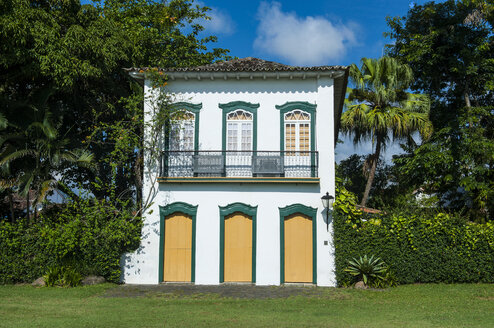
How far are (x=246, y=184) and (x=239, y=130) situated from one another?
1.86 m

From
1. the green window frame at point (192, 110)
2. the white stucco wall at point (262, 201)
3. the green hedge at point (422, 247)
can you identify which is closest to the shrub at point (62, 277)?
the white stucco wall at point (262, 201)

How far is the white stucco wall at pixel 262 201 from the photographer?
1367 centimetres

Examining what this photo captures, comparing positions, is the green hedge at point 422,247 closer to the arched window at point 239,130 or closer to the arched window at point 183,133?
the arched window at point 239,130

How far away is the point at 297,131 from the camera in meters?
14.4

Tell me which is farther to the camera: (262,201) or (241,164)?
(241,164)

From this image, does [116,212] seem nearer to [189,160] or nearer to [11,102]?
[189,160]

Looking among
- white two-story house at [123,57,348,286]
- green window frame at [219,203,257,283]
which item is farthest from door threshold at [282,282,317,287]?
green window frame at [219,203,257,283]

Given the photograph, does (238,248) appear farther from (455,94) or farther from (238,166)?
(455,94)

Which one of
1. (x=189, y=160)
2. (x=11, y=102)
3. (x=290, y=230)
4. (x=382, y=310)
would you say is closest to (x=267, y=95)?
(x=189, y=160)

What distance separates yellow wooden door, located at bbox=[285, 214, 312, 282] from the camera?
13641 mm

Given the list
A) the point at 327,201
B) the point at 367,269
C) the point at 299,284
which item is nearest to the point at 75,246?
the point at 299,284

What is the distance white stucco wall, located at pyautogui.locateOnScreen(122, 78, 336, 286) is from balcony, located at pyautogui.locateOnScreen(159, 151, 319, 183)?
27 cm

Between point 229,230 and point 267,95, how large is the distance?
4.59 meters

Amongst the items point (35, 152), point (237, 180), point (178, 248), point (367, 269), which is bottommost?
point (367, 269)
